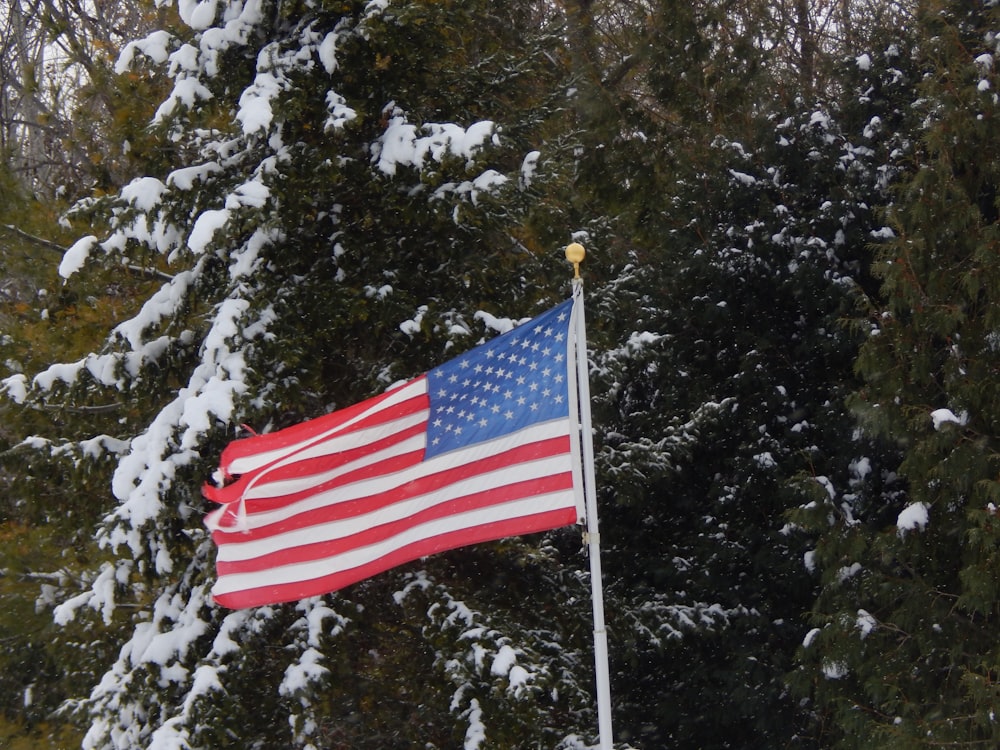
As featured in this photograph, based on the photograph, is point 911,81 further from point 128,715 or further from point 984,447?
point 128,715

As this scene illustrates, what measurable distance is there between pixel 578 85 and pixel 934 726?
229 inches

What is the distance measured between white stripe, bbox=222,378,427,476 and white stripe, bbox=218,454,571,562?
274 millimetres

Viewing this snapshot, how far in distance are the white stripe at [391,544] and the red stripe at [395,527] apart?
2 centimetres

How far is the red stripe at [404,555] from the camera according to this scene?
5.01 m

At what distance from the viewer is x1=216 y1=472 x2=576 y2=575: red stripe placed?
5.08 meters

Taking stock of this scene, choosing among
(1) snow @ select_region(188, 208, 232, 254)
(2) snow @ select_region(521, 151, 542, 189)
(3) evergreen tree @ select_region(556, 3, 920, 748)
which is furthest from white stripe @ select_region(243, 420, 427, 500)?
(3) evergreen tree @ select_region(556, 3, 920, 748)

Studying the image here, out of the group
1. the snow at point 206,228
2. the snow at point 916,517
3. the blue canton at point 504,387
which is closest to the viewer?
the blue canton at point 504,387

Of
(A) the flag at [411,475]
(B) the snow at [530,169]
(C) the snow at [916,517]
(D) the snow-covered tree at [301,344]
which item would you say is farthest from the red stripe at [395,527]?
(C) the snow at [916,517]

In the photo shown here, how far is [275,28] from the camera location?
8.21 m

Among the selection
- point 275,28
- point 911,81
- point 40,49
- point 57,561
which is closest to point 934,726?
point 911,81

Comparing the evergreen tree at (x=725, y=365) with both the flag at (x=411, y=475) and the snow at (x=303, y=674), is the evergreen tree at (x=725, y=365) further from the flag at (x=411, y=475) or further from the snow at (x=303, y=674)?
the flag at (x=411, y=475)

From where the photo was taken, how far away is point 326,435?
18.4ft

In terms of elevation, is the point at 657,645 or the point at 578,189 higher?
the point at 578,189

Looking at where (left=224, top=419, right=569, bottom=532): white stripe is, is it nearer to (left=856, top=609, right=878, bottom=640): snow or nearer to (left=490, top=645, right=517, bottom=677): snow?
(left=490, top=645, right=517, bottom=677): snow
